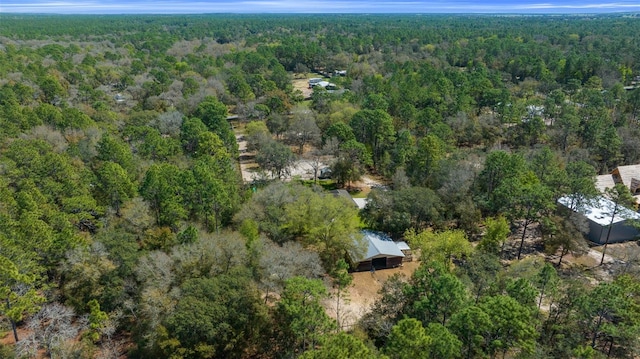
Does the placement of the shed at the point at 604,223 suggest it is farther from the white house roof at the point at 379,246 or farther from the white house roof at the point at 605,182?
the white house roof at the point at 379,246

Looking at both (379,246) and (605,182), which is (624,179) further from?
(379,246)

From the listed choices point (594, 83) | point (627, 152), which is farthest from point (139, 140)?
point (594, 83)

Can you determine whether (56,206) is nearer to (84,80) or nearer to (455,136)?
(455,136)

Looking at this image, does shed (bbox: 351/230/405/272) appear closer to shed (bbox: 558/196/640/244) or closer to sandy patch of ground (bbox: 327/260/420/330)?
sandy patch of ground (bbox: 327/260/420/330)

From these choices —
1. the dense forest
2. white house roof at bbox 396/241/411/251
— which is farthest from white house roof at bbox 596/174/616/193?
white house roof at bbox 396/241/411/251

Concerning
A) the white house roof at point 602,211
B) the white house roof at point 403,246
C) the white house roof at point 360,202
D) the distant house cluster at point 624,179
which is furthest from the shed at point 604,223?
the white house roof at point 360,202

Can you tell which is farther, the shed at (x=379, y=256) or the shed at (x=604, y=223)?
the shed at (x=604, y=223)
